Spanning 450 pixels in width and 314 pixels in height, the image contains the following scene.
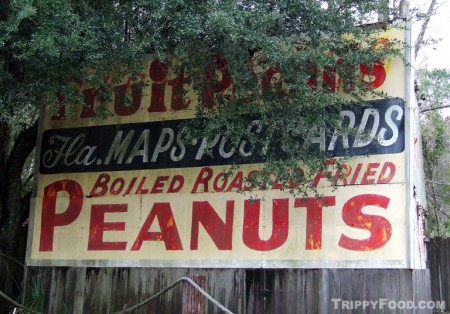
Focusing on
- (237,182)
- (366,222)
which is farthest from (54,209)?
(366,222)

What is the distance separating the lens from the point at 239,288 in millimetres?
9172

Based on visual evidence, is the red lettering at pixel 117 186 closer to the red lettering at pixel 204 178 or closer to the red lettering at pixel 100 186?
the red lettering at pixel 100 186

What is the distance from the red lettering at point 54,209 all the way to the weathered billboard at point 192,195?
2cm

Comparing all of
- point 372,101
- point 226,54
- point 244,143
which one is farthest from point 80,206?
point 372,101

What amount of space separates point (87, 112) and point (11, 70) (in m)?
2.18

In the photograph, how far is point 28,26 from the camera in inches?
324

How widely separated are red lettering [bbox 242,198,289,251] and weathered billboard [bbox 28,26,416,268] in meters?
0.02

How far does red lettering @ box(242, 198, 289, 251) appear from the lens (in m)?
9.12

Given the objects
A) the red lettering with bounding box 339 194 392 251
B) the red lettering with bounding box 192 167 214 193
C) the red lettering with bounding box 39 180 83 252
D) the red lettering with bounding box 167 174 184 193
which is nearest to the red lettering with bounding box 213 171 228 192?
the red lettering with bounding box 192 167 214 193

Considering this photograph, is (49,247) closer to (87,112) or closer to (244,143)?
(87,112)

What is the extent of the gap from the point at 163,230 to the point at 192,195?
79 centimetres

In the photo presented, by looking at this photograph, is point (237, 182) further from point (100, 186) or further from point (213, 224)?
point (100, 186)

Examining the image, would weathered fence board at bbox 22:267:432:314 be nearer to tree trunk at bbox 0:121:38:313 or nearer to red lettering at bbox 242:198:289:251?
red lettering at bbox 242:198:289:251

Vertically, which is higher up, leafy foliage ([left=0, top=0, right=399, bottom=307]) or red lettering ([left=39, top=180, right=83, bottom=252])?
leafy foliage ([left=0, top=0, right=399, bottom=307])
